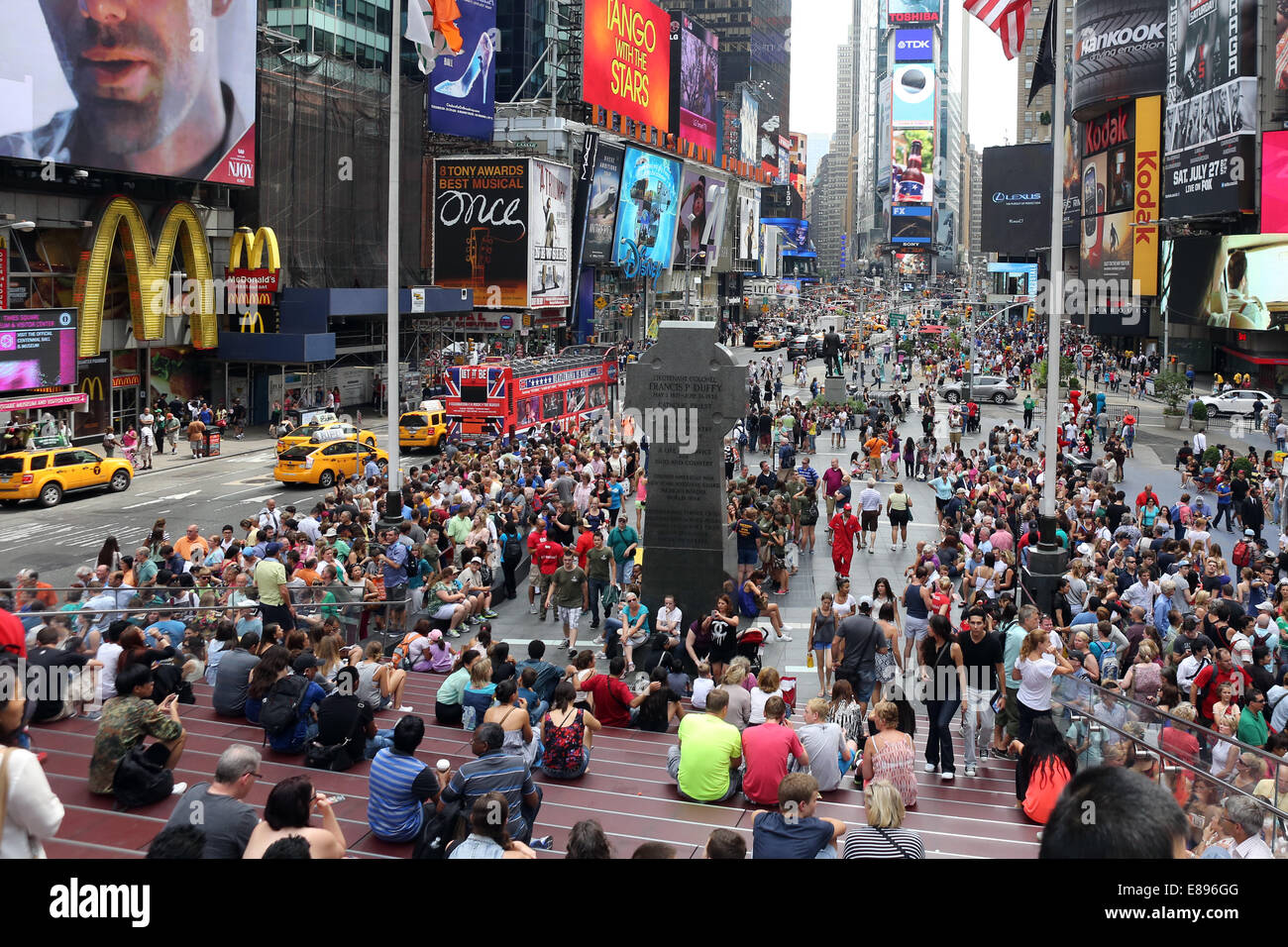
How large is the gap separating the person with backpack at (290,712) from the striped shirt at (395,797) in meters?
1.74

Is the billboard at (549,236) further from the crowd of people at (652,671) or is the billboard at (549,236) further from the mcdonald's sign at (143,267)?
the crowd of people at (652,671)

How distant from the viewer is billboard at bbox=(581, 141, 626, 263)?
75188 millimetres

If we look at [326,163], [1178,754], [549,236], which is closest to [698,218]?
[549,236]

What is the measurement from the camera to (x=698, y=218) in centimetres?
10206

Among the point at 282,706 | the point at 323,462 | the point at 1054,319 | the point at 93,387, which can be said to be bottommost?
the point at 282,706

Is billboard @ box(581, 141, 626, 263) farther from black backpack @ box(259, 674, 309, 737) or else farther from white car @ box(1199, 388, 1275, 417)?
black backpack @ box(259, 674, 309, 737)

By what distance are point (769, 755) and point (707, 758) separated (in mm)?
509

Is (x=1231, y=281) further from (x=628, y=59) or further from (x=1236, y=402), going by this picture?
(x=628, y=59)

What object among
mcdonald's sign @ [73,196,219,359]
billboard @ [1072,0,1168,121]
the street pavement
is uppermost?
billboard @ [1072,0,1168,121]

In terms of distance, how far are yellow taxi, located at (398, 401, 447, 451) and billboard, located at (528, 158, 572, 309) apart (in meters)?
26.7

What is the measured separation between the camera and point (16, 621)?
32.8 ft

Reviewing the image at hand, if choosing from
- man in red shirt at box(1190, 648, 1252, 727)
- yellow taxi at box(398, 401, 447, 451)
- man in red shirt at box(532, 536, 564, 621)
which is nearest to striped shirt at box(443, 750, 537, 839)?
man in red shirt at box(1190, 648, 1252, 727)

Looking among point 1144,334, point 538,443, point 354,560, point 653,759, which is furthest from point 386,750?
point 1144,334

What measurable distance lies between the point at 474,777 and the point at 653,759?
332 centimetres
